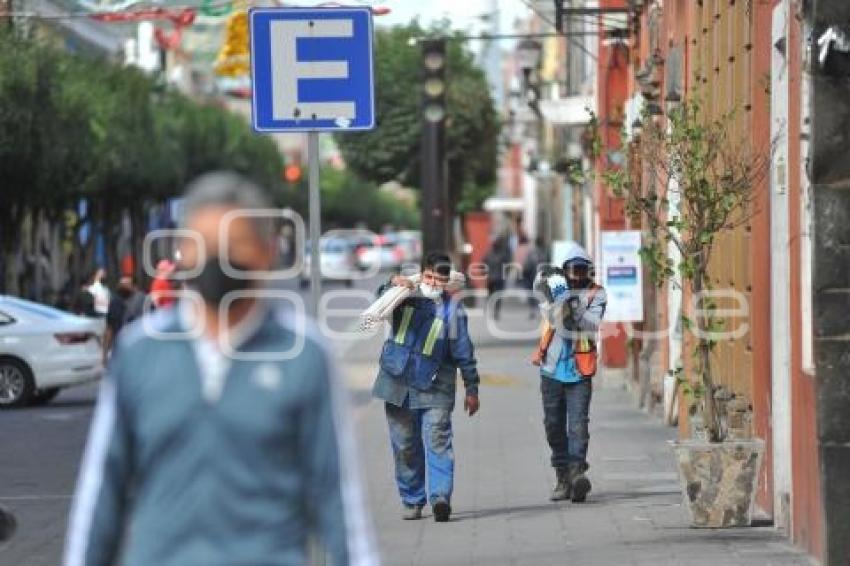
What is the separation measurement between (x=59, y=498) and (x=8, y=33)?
28553 mm

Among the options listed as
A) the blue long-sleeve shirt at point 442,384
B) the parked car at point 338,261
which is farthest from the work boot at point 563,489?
the parked car at point 338,261

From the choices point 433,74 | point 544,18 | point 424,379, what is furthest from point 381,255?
point 424,379

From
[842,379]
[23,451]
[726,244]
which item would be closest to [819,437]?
[842,379]

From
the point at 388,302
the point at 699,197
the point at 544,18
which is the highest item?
the point at 544,18

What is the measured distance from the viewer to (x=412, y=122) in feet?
155

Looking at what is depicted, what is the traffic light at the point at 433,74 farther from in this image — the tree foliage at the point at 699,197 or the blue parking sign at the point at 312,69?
the blue parking sign at the point at 312,69

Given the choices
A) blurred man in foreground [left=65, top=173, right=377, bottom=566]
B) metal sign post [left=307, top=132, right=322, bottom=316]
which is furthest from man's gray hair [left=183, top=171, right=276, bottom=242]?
metal sign post [left=307, top=132, right=322, bottom=316]

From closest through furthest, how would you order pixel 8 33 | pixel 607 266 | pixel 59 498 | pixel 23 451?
pixel 59 498 → pixel 23 451 → pixel 607 266 → pixel 8 33

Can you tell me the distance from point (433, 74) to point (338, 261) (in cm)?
5869

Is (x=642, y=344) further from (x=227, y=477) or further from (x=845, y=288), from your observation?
(x=227, y=477)

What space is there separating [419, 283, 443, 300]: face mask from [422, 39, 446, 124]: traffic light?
13.3 metres

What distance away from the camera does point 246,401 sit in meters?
5.43

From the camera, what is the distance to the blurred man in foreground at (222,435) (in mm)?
5391

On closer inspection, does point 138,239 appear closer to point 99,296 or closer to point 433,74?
point 99,296
